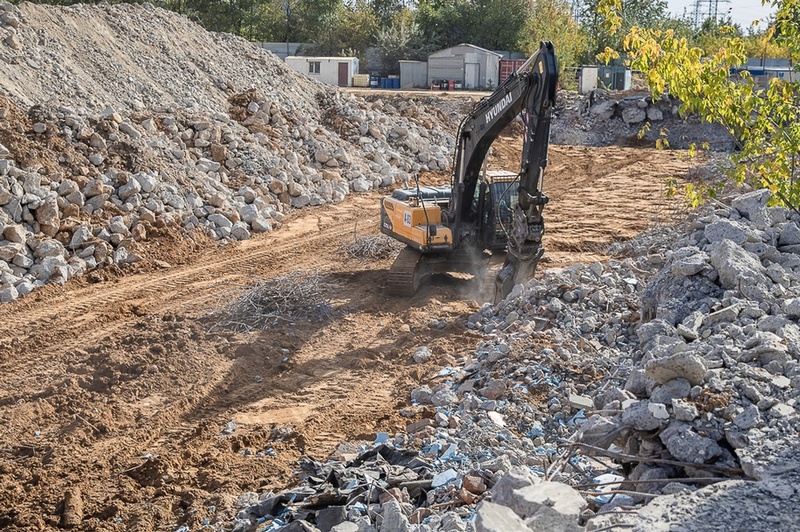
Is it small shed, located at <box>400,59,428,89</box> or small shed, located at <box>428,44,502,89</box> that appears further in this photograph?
small shed, located at <box>400,59,428,89</box>

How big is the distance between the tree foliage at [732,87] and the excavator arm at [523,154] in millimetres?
2891

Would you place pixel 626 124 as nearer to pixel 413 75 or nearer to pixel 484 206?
pixel 413 75

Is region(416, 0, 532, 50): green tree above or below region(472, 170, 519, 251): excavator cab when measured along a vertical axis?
above

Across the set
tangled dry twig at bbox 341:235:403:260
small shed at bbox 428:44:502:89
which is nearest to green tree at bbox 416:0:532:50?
small shed at bbox 428:44:502:89

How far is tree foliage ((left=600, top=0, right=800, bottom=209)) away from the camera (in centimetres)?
801

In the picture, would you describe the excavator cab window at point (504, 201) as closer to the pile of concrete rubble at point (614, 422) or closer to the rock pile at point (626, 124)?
the pile of concrete rubble at point (614, 422)

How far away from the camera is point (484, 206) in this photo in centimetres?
1350

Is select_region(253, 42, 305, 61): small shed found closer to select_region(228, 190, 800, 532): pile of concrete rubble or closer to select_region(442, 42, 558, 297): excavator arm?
select_region(442, 42, 558, 297): excavator arm

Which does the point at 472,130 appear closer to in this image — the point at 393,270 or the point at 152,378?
the point at 393,270

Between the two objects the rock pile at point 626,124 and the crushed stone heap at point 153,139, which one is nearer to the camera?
the crushed stone heap at point 153,139

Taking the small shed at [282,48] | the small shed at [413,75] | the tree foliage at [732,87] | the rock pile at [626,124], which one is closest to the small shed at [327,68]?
the small shed at [413,75]

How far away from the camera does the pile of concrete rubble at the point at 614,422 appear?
19.0 feet

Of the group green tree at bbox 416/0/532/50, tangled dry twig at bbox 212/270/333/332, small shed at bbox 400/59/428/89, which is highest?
green tree at bbox 416/0/532/50

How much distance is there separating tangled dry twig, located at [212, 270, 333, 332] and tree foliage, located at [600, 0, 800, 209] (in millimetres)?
6263
